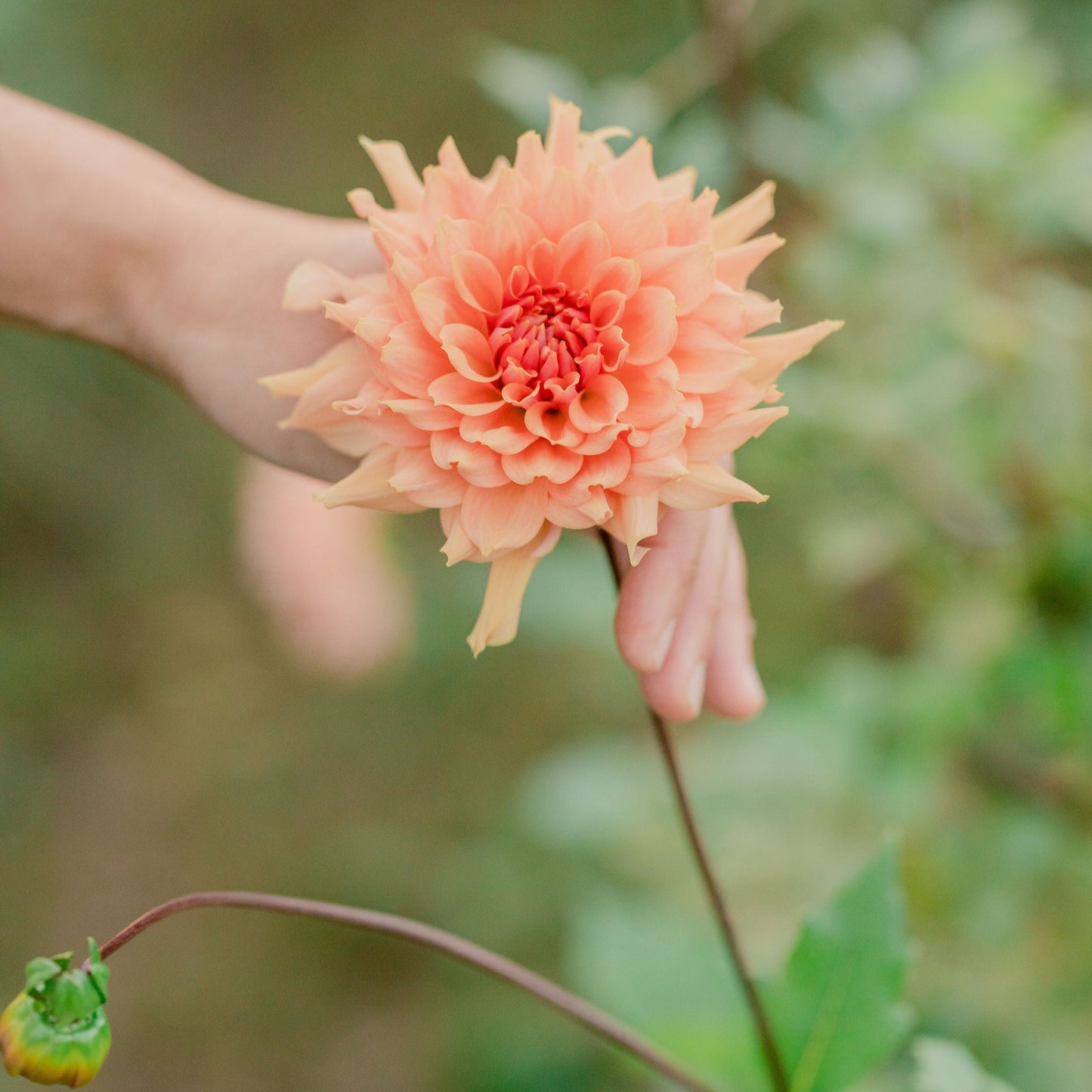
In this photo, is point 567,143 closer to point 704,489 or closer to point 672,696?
point 704,489

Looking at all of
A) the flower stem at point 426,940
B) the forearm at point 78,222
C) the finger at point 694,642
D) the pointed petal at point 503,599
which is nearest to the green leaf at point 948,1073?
the flower stem at point 426,940

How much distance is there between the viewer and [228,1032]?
153cm

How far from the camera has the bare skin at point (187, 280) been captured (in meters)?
0.67

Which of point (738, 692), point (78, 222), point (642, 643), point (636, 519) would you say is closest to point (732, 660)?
point (738, 692)

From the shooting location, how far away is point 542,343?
0.48 meters

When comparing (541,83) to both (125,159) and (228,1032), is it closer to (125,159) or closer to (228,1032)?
(125,159)

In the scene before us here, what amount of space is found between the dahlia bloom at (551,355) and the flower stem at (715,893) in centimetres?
8

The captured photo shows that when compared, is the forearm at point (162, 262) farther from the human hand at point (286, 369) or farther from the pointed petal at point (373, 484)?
the pointed petal at point (373, 484)

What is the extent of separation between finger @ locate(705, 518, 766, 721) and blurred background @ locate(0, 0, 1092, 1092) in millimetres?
336

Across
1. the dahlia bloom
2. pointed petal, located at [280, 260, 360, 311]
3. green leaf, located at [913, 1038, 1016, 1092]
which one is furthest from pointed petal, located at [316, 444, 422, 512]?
green leaf, located at [913, 1038, 1016, 1092]

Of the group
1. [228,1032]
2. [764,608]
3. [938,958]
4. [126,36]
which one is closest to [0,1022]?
[938,958]

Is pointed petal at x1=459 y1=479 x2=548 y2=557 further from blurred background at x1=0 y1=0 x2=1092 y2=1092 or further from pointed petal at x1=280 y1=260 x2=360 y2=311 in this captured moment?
blurred background at x1=0 y1=0 x2=1092 y2=1092

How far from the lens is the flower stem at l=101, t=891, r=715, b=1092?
45 centimetres

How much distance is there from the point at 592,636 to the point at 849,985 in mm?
563
